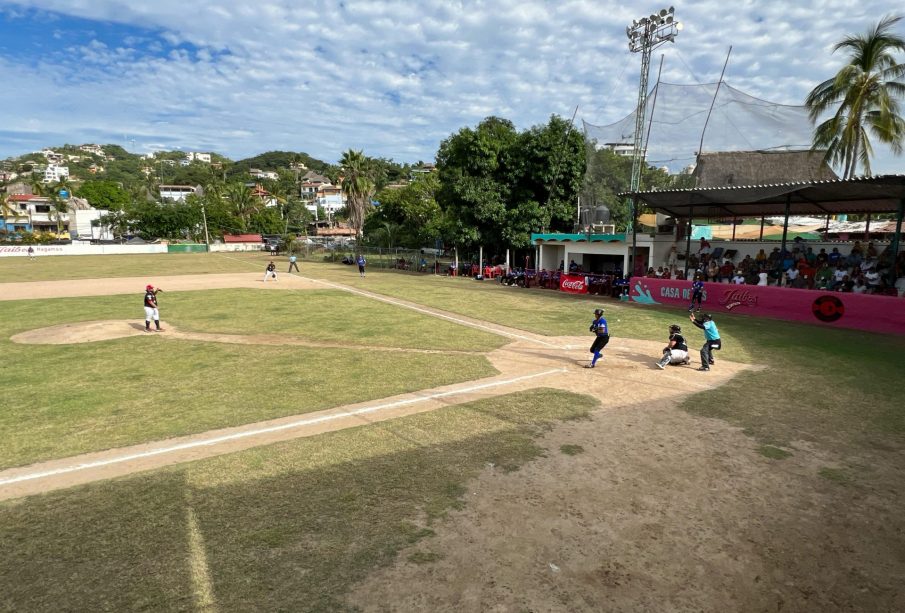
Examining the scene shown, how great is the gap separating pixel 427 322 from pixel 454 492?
43.3 ft

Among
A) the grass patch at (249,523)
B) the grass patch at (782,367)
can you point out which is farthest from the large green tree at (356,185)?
the grass patch at (249,523)

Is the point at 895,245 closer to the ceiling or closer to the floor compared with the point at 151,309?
closer to the ceiling

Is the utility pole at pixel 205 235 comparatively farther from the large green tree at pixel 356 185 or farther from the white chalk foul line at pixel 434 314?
the white chalk foul line at pixel 434 314

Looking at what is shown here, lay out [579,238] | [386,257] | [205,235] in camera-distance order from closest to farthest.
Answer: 1. [579,238]
2. [386,257]
3. [205,235]

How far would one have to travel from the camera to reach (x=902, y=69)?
22312 millimetres

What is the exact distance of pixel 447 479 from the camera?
6.93 m

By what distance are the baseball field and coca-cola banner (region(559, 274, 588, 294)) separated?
595 inches

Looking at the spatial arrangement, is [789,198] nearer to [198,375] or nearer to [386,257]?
[198,375]

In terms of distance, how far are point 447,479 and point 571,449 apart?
2253 mm

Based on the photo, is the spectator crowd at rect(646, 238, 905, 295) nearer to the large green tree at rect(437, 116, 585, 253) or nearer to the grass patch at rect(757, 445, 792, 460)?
the large green tree at rect(437, 116, 585, 253)

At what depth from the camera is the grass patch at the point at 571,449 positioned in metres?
7.83

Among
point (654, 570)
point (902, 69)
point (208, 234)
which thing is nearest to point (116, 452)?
point (654, 570)

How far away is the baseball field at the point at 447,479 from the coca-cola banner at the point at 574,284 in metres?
15.1

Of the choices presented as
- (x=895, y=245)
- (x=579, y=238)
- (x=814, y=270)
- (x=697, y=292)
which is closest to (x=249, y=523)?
(x=697, y=292)
